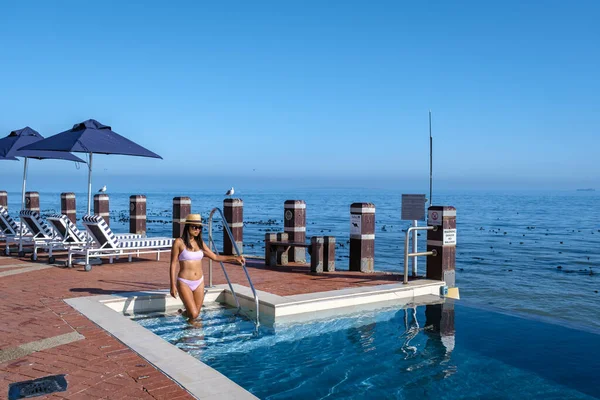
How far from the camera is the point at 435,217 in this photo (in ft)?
31.5

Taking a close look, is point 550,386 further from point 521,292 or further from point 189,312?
point 521,292

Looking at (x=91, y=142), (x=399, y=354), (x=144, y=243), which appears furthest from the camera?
(x=144, y=243)

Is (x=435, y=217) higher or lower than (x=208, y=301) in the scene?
higher

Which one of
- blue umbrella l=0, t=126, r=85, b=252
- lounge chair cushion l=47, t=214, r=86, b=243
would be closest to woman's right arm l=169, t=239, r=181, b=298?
lounge chair cushion l=47, t=214, r=86, b=243

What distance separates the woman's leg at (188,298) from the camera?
7.10 meters

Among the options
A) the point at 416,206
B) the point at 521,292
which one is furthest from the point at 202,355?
the point at 521,292

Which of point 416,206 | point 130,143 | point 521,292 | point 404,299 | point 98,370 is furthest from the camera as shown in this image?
point 521,292

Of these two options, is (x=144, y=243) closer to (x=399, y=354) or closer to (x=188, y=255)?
(x=188, y=255)

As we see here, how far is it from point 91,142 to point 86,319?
5.54 metres

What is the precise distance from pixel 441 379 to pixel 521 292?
8759mm

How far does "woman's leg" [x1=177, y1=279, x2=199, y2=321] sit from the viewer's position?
710 centimetres

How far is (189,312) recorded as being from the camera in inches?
282

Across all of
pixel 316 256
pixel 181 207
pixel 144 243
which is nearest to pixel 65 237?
pixel 144 243

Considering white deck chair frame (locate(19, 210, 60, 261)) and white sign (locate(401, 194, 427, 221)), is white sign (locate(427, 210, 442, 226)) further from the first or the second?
white deck chair frame (locate(19, 210, 60, 261))
